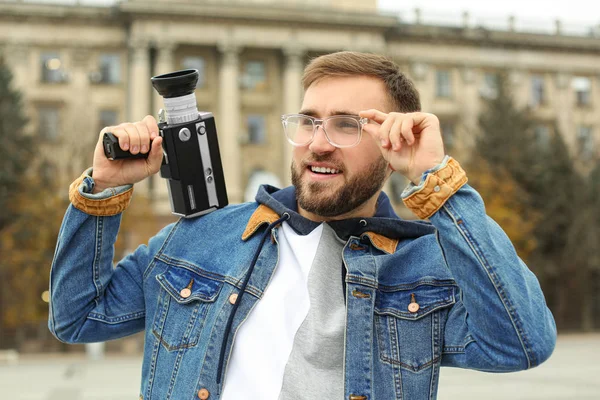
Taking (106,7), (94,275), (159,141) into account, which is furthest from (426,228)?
(106,7)

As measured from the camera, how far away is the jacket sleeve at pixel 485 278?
2.40 m

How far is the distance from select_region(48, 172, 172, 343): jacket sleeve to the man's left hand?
978 mm

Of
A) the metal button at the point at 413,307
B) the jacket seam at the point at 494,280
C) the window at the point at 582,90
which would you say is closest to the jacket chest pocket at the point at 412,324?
the metal button at the point at 413,307

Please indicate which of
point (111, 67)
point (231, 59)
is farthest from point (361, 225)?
point (111, 67)

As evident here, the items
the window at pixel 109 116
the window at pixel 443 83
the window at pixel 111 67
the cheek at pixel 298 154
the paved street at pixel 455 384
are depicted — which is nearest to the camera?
the cheek at pixel 298 154

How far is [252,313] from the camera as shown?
8.81 feet

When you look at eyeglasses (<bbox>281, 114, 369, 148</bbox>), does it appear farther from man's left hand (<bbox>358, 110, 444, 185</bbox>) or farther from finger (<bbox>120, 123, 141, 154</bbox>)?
finger (<bbox>120, 123, 141, 154</bbox>)

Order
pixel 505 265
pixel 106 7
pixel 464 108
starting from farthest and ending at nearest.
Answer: pixel 464 108 → pixel 106 7 → pixel 505 265

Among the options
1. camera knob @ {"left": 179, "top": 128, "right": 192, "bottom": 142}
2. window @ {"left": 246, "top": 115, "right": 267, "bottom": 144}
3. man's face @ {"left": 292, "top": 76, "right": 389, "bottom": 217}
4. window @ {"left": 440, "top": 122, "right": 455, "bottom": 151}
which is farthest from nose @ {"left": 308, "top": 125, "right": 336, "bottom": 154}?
window @ {"left": 440, "top": 122, "right": 455, "bottom": 151}

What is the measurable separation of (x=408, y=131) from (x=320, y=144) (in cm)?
40

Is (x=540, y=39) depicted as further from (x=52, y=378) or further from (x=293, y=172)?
(x=293, y=172)

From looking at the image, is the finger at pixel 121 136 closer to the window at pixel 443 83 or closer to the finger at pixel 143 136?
the finger at pixel 143 136

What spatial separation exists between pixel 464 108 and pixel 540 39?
812cm

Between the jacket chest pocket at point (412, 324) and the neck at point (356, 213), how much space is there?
343 mm
